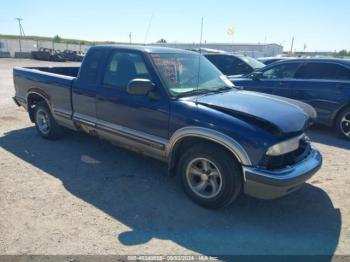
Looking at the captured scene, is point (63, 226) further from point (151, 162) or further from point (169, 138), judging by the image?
point (151, 162)

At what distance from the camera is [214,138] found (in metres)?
3.55

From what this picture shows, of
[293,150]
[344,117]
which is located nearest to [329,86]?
[344,117]

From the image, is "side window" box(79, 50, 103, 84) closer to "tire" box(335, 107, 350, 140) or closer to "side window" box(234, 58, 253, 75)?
"tire" box(335, 107, 350, 140)

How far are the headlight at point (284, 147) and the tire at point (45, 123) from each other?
4235 mm

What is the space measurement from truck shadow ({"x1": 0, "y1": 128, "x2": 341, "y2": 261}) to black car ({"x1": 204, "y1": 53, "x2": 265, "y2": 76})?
6.01m

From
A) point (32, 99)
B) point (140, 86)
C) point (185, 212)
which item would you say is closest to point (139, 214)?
point (185, 212)

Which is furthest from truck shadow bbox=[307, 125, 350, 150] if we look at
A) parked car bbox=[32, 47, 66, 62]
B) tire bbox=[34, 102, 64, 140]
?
parked car bbox=[32, 47, 66, 62]

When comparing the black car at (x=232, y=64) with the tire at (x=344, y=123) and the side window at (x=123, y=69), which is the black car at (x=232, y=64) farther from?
the side window at (x=123, y=69)

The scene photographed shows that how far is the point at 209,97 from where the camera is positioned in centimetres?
408

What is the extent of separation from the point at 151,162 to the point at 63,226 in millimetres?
2051

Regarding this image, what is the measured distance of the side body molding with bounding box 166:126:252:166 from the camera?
3383 millimetres

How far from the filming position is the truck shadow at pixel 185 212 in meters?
3.25

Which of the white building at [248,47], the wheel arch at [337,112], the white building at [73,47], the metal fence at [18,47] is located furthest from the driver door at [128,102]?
the metal fence at [18,47]

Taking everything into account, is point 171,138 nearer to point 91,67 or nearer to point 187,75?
point 187,75
